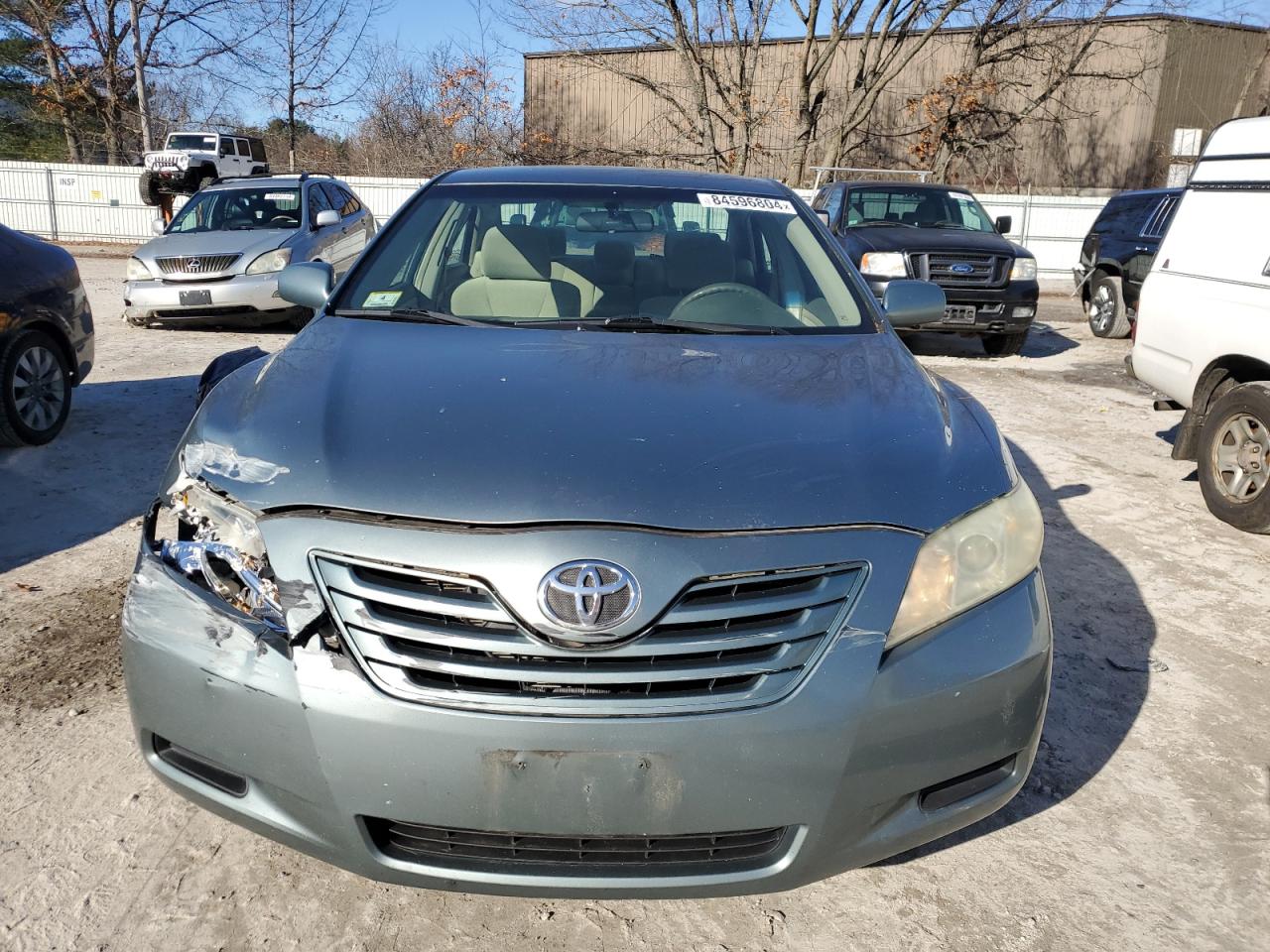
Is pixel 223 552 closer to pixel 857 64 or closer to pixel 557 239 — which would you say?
pixel 557 239

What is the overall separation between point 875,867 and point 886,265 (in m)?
8.66

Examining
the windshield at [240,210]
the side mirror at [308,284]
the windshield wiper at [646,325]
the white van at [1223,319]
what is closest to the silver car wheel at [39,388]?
the side mirror at [308,284]

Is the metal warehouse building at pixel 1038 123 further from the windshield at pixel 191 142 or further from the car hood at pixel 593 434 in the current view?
the car hood at pixel 593 434

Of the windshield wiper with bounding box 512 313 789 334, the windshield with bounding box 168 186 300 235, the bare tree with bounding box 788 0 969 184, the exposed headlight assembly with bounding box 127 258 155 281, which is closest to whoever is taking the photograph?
the windshield wiper with bounding box 512 313 789 334

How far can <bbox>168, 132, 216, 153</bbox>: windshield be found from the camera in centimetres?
2803

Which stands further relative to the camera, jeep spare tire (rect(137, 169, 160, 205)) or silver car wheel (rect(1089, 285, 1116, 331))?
jeep spare tire (rect(137, 169, 160, 205))

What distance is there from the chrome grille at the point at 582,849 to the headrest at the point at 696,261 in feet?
6.52

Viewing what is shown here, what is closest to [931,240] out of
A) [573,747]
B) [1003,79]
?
[573,747]

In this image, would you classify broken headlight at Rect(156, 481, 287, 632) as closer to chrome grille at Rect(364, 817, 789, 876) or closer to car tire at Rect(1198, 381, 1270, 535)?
chrome grille at Rect(364, 817, 789, 876)

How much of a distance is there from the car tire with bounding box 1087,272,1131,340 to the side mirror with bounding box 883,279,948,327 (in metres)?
9.83

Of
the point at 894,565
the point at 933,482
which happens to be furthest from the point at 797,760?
the point at 933,482

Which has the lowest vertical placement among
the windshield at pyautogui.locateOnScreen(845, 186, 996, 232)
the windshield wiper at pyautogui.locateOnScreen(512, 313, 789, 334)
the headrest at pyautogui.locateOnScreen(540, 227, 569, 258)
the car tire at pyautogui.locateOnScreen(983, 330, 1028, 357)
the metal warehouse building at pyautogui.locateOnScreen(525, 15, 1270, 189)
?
the car tire at pyautogui.locateOnScreen(983, 330, 1028, 357)

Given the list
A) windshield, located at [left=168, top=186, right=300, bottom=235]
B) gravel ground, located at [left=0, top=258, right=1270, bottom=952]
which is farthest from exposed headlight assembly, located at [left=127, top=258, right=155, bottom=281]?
gravel ground, located at [left=0, top=258, right=1270, bottom=952]

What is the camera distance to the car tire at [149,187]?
74.9ft
